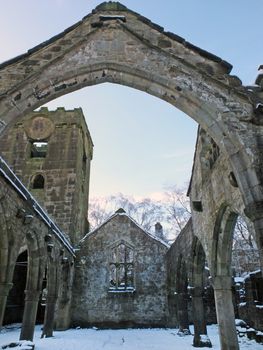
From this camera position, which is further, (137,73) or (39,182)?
(39,182)

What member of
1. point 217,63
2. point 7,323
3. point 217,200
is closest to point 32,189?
point 7,323

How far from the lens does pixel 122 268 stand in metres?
19.6

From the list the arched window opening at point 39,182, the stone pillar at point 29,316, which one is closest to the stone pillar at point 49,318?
the stone pillar at point 29,316

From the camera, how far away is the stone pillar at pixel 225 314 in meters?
7.17

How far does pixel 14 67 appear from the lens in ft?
17.2

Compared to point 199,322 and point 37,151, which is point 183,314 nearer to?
point 199,322

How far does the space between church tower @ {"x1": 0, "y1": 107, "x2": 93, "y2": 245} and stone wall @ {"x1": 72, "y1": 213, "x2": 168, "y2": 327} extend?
1.73 m

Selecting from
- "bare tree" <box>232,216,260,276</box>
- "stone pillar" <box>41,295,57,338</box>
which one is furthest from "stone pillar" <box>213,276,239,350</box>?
"bare tree" <box>232,216,260,276</box>

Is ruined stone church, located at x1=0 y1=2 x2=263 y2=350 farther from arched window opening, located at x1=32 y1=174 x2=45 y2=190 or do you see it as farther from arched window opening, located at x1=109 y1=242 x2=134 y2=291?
arched window opening, located at x1=32 y1=174 x2=45 y2=190

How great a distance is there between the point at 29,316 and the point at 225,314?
6.25 metres

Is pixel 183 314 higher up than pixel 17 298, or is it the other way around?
pixel 17 298

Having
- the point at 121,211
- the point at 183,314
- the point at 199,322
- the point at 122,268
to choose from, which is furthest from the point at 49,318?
the point at 121,211

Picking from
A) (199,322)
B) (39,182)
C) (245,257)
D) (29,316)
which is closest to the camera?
(29,316)

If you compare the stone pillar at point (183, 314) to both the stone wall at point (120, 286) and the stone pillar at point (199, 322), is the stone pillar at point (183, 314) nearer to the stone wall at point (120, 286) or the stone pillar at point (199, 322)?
the stone pillar at point (199, 322)
